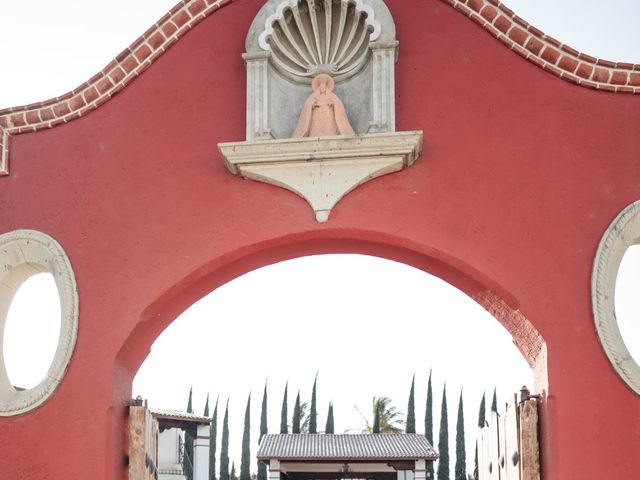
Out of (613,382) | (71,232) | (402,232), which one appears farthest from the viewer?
(71,232)

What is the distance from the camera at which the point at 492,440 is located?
21.6 feet

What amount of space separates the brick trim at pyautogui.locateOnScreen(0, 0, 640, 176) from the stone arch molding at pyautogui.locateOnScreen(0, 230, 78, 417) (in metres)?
0.57

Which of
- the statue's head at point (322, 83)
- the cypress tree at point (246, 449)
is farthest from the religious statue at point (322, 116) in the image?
the cypress tree at point (246, 449)

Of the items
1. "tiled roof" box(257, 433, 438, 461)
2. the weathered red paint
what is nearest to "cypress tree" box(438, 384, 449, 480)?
"tiled roof" box(257, 433, 438, 461)

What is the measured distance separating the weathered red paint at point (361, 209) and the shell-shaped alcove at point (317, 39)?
248 millimetres

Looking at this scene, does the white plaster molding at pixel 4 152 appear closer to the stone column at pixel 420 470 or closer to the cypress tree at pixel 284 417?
the stone column at pixel 420 470

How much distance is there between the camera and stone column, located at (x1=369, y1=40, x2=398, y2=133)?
19.5 ft

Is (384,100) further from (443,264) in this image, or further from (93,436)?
(93,436)

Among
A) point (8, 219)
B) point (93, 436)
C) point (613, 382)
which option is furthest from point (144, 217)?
point (613, 382)

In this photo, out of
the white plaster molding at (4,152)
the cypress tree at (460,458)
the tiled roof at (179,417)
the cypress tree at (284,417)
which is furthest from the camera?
the cypress tree at (284,417)

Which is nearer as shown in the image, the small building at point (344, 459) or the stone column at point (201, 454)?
the stone column at point (201, 454)

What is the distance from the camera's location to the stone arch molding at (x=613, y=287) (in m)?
5.44

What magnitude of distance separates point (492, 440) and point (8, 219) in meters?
3.60

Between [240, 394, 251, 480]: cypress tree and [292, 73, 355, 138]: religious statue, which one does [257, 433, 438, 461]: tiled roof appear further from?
[292, 73, 355, 138]: religious statue
